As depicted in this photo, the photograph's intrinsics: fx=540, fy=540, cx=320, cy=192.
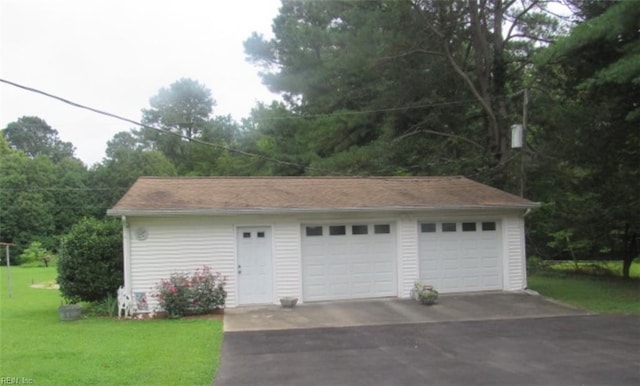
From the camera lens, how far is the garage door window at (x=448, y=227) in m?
14.4

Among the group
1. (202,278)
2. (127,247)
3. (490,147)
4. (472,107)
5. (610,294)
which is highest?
(472,107)

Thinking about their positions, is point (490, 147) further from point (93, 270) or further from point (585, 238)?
point (93, 270)

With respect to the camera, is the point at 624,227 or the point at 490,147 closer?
the point at 624,227

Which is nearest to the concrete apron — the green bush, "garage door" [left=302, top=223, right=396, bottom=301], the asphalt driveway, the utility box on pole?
"garage door" [left=302, top=223, right=396, bottom=301]

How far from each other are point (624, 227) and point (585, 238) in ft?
6.91

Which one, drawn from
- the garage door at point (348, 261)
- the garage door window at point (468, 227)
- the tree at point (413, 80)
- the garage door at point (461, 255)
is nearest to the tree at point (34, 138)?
the tree at point (413, 80)

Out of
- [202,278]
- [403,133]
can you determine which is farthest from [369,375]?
[403,133]

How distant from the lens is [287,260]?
13.1 meters

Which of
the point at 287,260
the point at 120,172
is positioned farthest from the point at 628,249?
the point at 120,172

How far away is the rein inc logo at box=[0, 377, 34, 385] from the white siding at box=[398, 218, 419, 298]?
9.11 meters

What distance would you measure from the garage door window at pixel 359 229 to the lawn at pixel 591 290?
507cm

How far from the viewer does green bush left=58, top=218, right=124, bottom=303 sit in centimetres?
1243

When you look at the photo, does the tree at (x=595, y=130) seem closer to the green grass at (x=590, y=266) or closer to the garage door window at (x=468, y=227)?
the green grass at (x=590, y=266)

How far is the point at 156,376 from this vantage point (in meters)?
6.69
